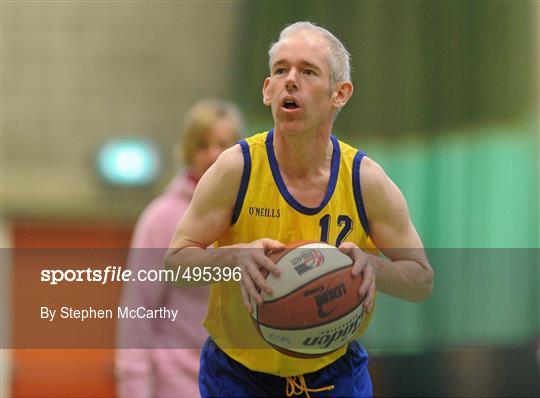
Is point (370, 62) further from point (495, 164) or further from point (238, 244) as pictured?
point (238, 244)

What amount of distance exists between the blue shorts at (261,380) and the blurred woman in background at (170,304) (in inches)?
28.7

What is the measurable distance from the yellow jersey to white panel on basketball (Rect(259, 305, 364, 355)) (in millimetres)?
98

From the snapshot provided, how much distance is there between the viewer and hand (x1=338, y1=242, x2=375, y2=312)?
119 inches

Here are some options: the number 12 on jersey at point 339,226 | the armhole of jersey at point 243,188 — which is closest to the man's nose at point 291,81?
the armhole of jersey at point 243,188

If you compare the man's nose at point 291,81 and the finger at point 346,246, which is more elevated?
the man's nose at point 291,81

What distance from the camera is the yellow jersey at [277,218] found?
123 inches

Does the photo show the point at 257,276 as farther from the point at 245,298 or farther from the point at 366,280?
the point at 366,280

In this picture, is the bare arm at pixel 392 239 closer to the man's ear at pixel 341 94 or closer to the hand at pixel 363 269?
the hand at pixel 363 269

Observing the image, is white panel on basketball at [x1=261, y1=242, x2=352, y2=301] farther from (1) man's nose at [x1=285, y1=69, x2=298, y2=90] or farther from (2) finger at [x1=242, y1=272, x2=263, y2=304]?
(1) man's nose at [x1=285, y1=69, x2=298, y2=90]

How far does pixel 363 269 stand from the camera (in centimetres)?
304

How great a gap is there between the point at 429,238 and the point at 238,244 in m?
3.99

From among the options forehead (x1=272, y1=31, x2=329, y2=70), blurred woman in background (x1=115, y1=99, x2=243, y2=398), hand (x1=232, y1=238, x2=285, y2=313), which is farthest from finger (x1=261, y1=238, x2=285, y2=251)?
blurred woman in background (x1=115, y1=99, x2=243, y2=398)

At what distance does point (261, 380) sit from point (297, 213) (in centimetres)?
53

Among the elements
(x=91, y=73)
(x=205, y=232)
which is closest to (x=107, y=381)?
(x=91, y=73)
